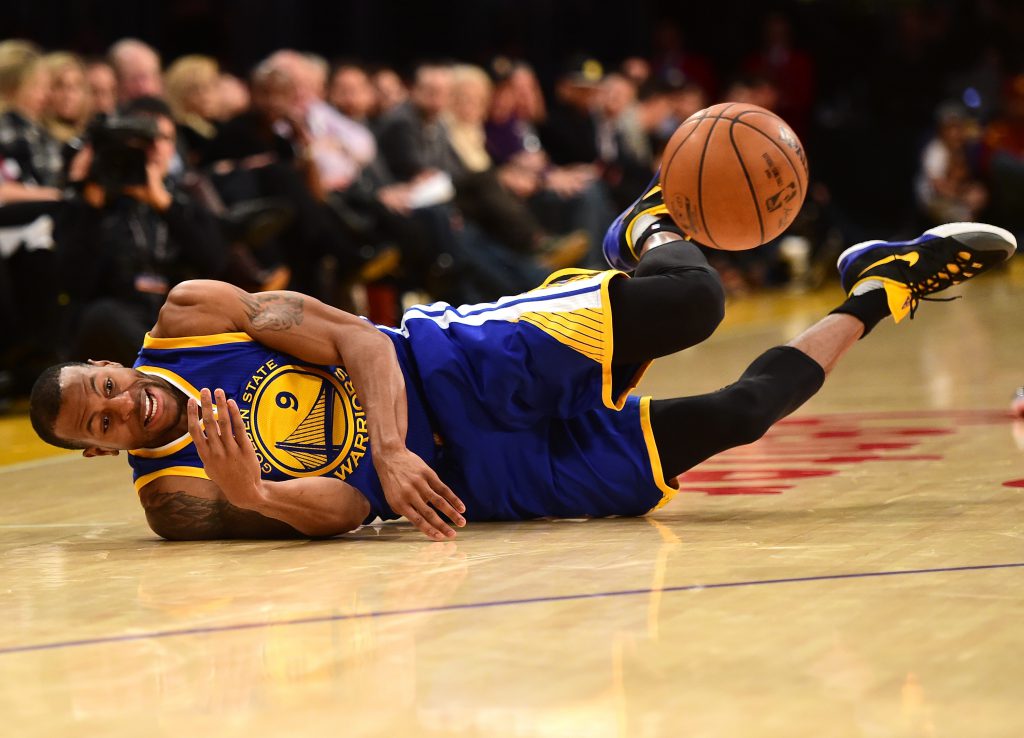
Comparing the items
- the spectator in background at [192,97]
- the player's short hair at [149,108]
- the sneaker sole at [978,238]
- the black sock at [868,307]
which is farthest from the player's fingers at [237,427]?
the spectator in background at [192,97]

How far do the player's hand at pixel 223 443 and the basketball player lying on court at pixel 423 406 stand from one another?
0.08 metres

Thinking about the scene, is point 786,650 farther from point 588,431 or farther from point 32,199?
point 32,199

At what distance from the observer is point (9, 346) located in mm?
7977

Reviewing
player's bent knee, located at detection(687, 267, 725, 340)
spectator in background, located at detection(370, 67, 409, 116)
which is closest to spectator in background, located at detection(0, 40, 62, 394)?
spectator in background, located at detection(370, 67, 409, 116)

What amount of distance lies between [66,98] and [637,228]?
185 inches

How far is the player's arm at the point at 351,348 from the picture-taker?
3.80 meters

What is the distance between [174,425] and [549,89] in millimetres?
12393

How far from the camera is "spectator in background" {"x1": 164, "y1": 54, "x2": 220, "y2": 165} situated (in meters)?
9.01

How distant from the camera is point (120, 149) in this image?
7.09 m

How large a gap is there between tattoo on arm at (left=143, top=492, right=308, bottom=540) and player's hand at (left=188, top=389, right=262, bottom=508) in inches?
13.6

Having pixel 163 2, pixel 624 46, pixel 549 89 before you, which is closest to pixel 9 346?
pixel 163 2

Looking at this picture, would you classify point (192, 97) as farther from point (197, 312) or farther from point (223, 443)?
point (223, 443)

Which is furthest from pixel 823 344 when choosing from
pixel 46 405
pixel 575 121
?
pixel 575 121

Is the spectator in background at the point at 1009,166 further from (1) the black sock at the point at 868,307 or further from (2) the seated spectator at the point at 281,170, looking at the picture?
(1) the black sock at the point at 868,307
